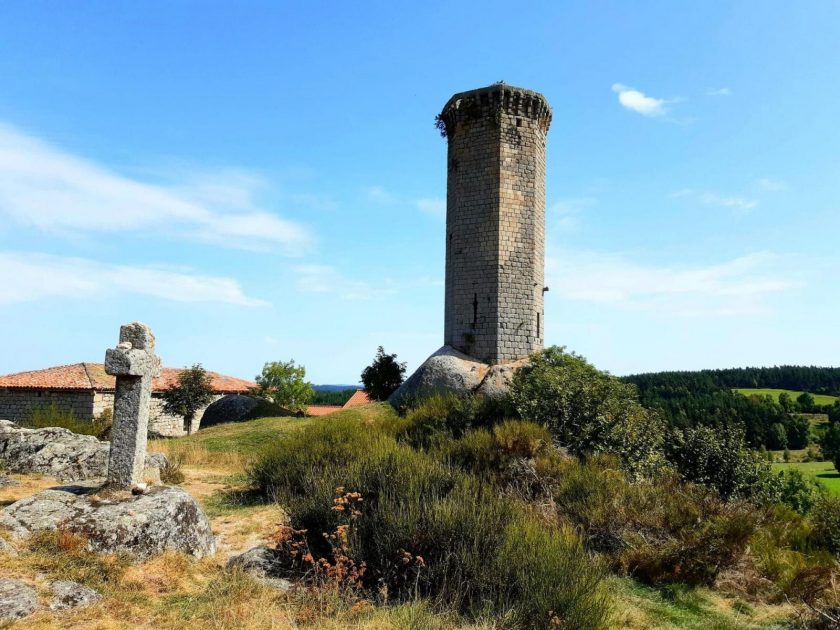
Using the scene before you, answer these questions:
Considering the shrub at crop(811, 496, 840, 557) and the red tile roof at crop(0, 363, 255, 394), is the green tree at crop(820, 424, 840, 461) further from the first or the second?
the red tile roof at crop(0, 363, 255, 394)

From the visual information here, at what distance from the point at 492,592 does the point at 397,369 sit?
2411 centimetres

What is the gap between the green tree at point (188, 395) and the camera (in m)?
31.3

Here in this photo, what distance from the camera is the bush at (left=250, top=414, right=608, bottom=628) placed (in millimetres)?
4793

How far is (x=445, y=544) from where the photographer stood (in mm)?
5539

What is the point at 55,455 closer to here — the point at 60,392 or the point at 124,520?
the point at 124,520

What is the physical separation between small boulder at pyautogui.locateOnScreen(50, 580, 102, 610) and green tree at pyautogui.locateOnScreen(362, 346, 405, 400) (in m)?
23.6

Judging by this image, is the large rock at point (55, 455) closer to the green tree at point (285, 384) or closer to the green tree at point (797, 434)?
the green tree at point (285, 384)

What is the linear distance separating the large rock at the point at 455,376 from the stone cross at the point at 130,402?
11347 mm

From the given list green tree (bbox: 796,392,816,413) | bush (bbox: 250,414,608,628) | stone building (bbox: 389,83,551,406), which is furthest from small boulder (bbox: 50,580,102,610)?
green tree (bbox: 796,392,816,413)

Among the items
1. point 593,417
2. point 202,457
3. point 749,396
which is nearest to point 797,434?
point 749,396

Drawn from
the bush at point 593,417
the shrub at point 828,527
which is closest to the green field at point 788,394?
the shrub at point 828,527

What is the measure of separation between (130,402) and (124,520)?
1875 millimetres

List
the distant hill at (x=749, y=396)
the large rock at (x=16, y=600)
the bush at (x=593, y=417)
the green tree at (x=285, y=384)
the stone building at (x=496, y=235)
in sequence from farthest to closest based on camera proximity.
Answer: the distant hill at (x=749, y=396)
the green tree at (x=285, y=384)
the stone building at (x=496, y=235)
the bush at (x=593, y=417)
the large rock at (x=16, y=600)

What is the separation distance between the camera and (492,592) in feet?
16.5
